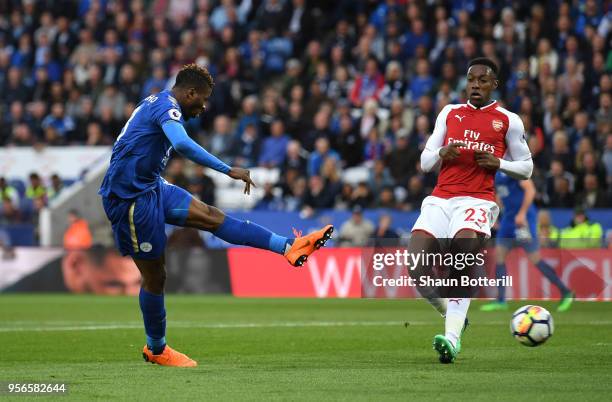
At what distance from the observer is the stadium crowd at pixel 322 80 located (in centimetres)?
2267

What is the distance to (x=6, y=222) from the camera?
84.1ft

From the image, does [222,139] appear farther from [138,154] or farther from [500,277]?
[138,154]

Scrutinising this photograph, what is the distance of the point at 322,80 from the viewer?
25.6 meters

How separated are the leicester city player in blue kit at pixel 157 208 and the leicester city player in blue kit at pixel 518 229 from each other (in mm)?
7534

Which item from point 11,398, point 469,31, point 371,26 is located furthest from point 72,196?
point 11,398

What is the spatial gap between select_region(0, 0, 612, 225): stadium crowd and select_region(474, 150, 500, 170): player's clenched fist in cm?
1138

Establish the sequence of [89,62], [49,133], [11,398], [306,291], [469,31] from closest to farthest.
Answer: [11,398] < [306,291] < [469,31] < [49,133] < [89,62]

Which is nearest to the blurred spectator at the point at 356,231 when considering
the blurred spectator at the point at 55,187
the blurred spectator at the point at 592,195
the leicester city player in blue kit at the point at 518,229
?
the blurred spectator at the point at 592,195

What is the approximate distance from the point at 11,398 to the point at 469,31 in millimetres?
18211

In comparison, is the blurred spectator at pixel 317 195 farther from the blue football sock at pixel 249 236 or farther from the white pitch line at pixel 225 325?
the blue football sock at pixel 249 236

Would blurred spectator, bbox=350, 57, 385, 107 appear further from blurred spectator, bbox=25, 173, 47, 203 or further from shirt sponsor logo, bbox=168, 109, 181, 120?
shirt sponsor logo, bbox=168, 109, 181, 120

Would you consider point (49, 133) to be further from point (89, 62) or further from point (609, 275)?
point (609, 275)

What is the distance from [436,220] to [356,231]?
11.6 m

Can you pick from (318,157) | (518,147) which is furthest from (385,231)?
(518,147)
